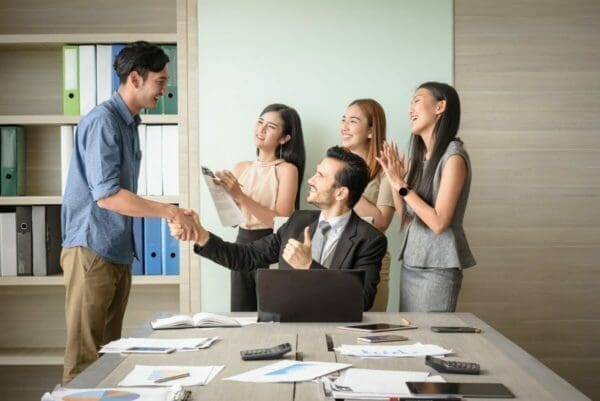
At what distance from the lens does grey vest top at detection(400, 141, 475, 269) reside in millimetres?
2877

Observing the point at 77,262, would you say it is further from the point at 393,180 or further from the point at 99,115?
the point at 393,180

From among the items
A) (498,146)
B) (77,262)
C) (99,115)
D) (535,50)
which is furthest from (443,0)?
(77,262)

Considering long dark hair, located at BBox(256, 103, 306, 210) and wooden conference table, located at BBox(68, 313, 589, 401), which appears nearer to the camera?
wooden conference table, located at BBox(68, 313, 589, 401)

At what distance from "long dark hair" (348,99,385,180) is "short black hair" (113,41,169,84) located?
38.4 inches

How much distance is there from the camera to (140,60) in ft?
10.3

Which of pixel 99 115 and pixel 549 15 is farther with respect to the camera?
pixel 549 15

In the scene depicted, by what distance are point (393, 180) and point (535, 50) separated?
4.42 ft

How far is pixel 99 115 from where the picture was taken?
10.0ft

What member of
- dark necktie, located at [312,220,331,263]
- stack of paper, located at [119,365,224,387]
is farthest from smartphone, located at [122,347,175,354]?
dark necktie, located at [312,220,331,263]

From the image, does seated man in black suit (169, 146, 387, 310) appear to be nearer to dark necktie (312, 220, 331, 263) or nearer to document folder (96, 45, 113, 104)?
dark necktie (312, 220, 331, 263)

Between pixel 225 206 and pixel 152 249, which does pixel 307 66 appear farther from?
pixel 152 249

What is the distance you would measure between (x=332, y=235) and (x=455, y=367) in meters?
1.16

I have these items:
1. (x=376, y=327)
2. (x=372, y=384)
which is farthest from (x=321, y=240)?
(x=372, y=384)

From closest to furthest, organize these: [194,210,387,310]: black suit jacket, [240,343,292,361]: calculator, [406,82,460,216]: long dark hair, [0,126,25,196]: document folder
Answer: [240,343,292,361]: calculator → [194,210,387,310]: black suit jacket → [406,82,460,216]: long dark hair → [0,126,25,196]: document folder
